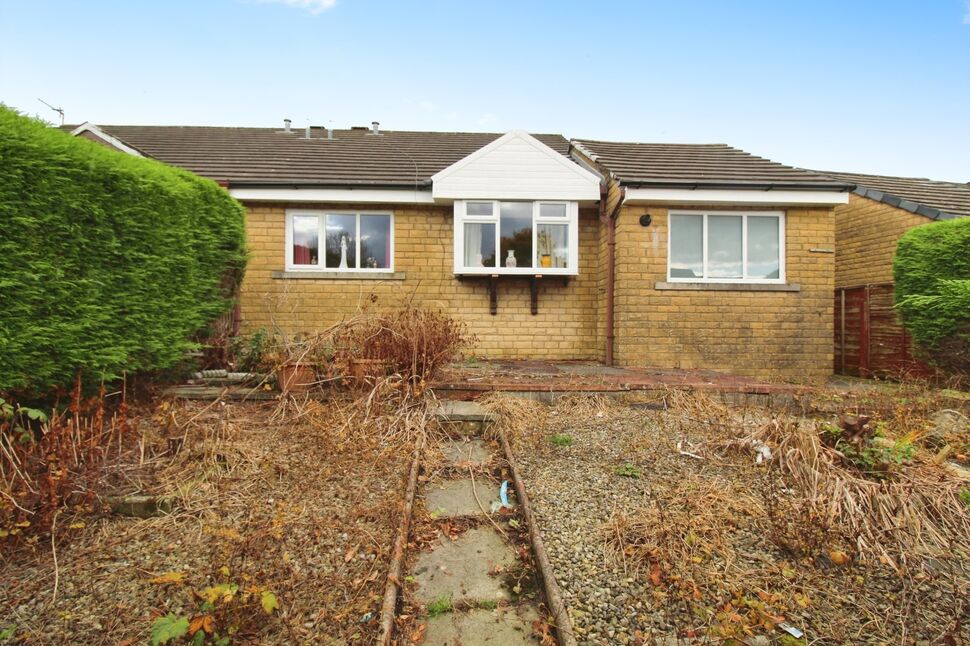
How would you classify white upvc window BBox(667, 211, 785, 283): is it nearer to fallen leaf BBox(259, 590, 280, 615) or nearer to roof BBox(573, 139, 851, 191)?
roof BBox(573, 139, 851, 191)

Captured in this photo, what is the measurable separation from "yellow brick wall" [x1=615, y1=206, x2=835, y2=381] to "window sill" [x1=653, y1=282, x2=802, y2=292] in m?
0.07

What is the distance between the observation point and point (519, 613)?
2.12 m

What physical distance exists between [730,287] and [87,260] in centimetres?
946

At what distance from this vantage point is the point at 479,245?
924 cm

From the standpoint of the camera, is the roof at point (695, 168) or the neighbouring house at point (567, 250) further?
the neighbouring house at point (567, 250)

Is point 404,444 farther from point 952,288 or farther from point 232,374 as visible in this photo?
point 952,288

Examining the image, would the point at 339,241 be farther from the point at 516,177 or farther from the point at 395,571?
the point at 395,571

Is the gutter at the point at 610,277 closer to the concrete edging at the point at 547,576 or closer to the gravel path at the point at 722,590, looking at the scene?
the gravel path at the point at 722,590

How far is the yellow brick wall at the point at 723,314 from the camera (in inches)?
338

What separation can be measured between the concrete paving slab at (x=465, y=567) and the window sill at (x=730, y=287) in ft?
23.0

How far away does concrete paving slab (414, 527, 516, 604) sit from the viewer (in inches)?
89.0

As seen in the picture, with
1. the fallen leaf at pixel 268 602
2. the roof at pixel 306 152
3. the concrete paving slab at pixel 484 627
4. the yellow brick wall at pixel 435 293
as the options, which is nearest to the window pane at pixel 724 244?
the yellow brick wall at pixel 435 293

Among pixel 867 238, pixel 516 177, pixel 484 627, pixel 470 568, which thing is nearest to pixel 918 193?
pixel 867 238

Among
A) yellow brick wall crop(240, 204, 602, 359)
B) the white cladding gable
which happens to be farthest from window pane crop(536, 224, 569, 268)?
the white cladding gable
